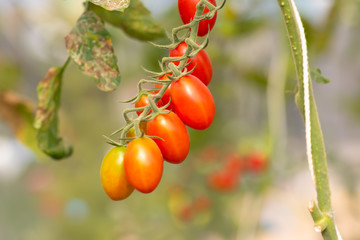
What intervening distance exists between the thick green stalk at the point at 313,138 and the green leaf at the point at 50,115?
278 mm

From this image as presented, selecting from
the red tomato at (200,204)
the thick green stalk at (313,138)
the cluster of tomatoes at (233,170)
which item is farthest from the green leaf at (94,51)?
the red tomato at (200,204)

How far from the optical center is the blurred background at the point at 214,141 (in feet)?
3.95

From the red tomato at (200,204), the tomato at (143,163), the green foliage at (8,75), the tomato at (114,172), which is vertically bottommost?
the red tomato at (200,204)

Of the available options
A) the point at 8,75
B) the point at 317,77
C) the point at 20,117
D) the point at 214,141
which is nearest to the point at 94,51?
the point at 317,77

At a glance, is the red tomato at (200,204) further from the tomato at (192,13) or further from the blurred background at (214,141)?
the tomato at (192,13)

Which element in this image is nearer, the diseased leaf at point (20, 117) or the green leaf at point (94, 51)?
the green leaf at point (94, 51)

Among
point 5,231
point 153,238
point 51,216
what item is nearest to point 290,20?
point 153,238

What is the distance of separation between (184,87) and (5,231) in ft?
8.96

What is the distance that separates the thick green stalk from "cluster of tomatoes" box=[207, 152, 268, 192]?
105 cm

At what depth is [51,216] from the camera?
2.33 m

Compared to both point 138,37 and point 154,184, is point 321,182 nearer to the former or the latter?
point 154,184

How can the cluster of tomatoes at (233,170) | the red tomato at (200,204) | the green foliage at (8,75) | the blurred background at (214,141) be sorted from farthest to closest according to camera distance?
the red tomato at (200,204) < the cluster of tomatoes at (233,170) < the blurred background at (214,141) < the green foliage at (8,75)

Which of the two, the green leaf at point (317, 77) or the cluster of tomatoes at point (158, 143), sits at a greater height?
the green leaf at point (317, 77)

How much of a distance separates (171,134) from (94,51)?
146 mm
